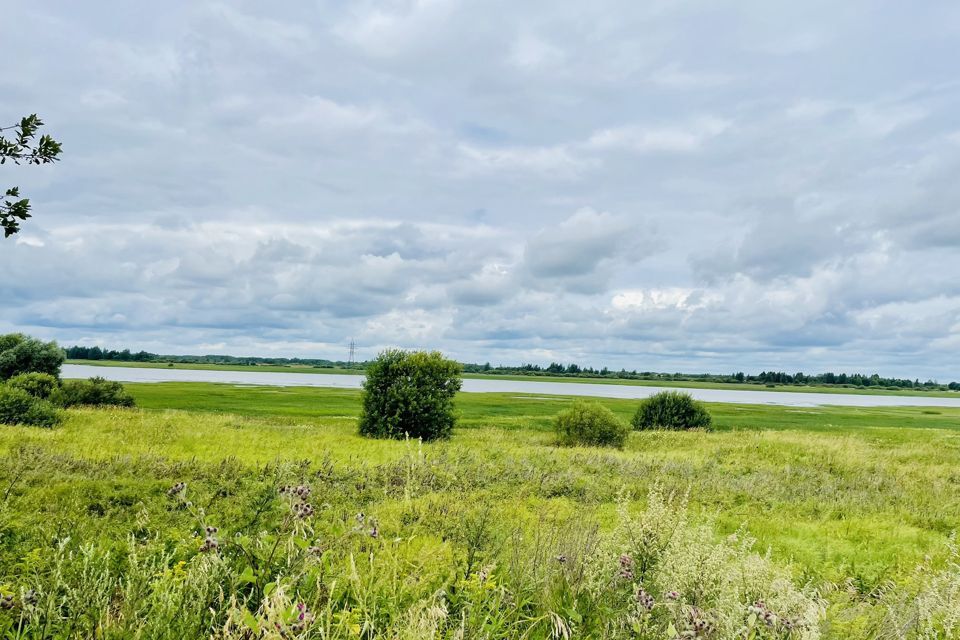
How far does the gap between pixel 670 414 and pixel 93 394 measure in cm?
3055

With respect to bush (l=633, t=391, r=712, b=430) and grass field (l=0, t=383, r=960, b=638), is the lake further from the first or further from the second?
grass field (l=0, t=383, r=960, b=638)

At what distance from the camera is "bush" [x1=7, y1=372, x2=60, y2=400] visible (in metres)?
26.0

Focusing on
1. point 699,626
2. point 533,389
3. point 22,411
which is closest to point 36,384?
point 22,411

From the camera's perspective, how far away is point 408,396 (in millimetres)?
23625

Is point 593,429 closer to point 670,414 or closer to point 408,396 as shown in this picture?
point 408,396

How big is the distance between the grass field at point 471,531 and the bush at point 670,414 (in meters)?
5.88

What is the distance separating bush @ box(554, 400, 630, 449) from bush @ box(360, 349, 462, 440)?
5.33 m

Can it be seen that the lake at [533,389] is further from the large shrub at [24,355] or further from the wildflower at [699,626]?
the wildflower at [699,626]

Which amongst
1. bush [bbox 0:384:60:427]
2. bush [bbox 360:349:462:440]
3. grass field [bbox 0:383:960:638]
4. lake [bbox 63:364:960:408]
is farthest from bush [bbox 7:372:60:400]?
lake [bbox 63:364:960:408]

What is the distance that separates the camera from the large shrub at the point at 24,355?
3212cm

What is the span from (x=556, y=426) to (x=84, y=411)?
20080 mm

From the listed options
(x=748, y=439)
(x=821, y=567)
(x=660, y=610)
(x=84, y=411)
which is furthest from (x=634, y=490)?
(x=84, y=411)

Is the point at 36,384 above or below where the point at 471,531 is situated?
below

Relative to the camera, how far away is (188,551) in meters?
5.60
